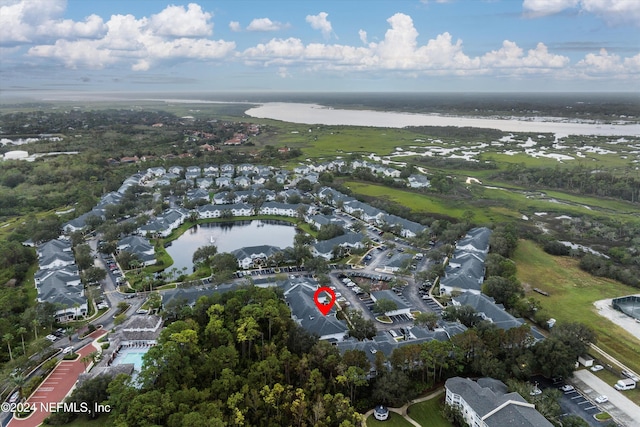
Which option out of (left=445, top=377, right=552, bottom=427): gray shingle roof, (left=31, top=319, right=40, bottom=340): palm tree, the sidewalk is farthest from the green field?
(left=31, top=319, right=40, bottom=340): palm tree

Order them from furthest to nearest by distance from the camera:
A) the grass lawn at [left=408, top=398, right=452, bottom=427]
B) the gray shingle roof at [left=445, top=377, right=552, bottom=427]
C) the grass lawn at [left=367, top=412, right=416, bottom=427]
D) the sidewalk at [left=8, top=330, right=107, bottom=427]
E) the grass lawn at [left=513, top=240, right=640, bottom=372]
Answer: the grass lawn at [left=513, top=240, right=640, bottom=372] < the grass lawn at [left=408, top=398, right=452, bottom=427] < the grass lawn at [left=367, top=412, right=416, bottom=427] < the sidewalk at [left=8, top=330, right=107, bottom=427] < the gray shingle roof at [left=445, top=377, right=552, bottom=427]

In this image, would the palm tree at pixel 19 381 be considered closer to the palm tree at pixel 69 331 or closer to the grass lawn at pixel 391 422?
the palm tree at pixel 69 331

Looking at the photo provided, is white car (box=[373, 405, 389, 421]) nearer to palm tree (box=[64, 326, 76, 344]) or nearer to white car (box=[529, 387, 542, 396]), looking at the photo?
white car (box=[529, 387, 542, 396])

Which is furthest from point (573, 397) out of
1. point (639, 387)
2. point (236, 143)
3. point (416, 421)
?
point (236, 143)

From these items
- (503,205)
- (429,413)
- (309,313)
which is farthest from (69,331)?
(503,205)

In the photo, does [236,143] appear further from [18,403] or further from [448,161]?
[18,403]

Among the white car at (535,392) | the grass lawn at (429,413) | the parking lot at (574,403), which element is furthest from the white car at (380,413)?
the parking lot at (574,403)
